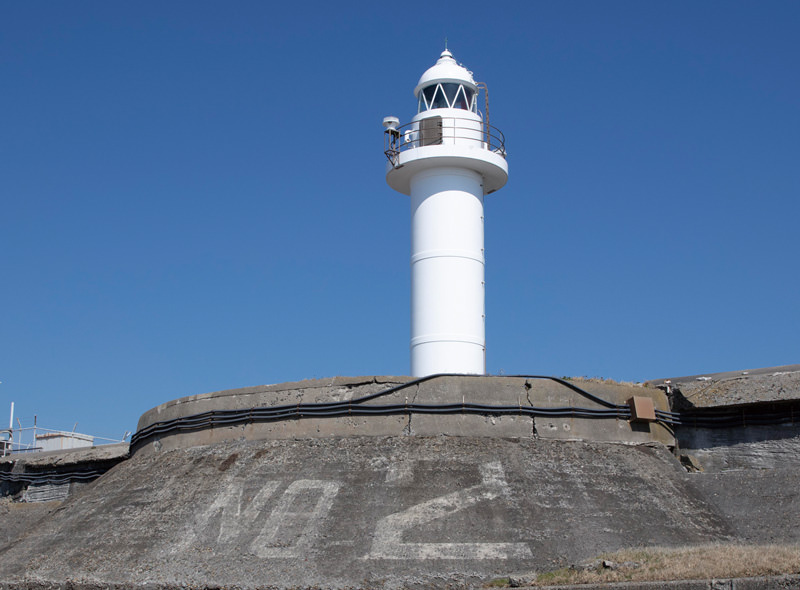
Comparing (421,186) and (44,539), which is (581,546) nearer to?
(44,539)

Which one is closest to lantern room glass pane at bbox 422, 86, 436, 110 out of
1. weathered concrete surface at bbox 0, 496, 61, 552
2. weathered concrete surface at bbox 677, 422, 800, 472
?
weathered concrete surface at bbox 677, 422, 800, 472

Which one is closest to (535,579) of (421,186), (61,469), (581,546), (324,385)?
(581,546)

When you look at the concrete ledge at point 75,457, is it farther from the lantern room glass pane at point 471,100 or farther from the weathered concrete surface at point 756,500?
the weathered concrete surface at point 756,500

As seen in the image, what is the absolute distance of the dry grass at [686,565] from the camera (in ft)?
33.0

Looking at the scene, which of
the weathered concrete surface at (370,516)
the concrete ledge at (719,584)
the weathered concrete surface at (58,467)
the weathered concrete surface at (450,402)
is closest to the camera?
the concrete ledge at (719,584)

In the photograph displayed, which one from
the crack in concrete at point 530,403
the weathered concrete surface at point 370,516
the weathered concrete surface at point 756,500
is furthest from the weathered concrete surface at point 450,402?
the weathered concrete surface at point 756,500

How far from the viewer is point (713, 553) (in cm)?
1089

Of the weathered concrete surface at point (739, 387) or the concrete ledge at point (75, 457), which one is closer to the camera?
the weathered concrete surface at point (739, 387)

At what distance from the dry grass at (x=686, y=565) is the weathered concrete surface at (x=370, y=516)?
0.70 meters

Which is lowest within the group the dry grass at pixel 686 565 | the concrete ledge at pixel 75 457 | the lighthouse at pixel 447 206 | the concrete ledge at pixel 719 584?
the concrete ledge at pixel 719 584

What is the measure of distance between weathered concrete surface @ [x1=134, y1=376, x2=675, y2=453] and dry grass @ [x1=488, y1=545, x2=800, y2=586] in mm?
3793

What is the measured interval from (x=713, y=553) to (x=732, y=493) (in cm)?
328

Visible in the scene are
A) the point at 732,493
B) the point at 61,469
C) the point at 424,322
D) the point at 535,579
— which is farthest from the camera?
the point at 61,469

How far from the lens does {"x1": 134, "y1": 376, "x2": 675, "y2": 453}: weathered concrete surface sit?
14.9 meters
